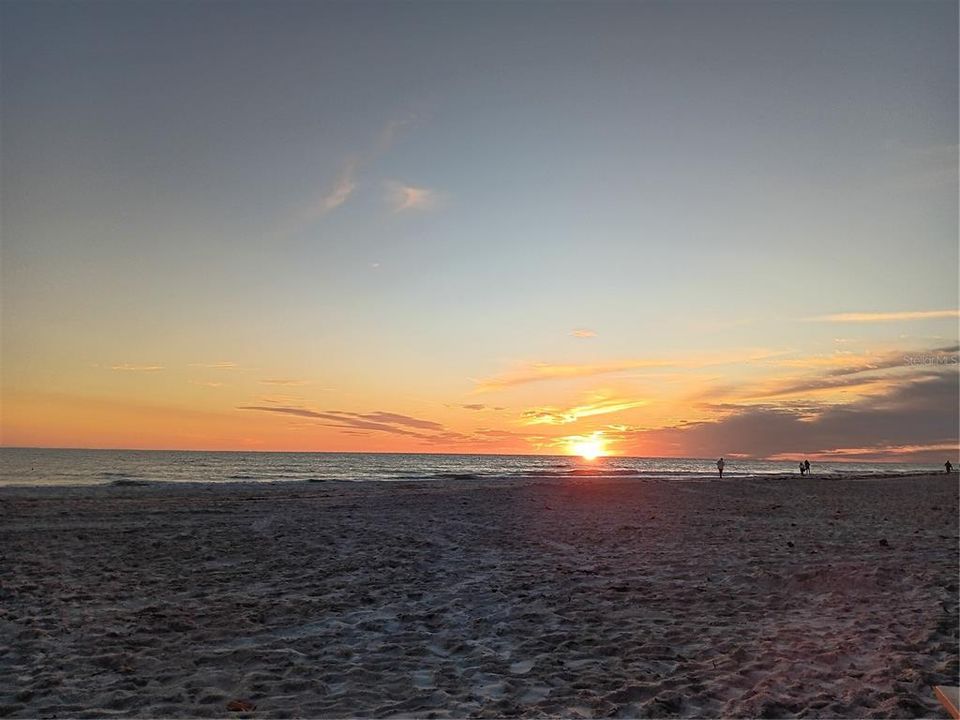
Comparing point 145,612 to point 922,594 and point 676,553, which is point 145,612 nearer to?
point 676,553

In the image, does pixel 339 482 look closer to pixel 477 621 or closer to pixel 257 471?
pixel 257 471

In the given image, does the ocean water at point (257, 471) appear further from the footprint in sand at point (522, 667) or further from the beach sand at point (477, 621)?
the footprint in sand at point (522, 667)

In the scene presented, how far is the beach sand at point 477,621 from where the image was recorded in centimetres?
612

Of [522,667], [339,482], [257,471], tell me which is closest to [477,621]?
[522,667]

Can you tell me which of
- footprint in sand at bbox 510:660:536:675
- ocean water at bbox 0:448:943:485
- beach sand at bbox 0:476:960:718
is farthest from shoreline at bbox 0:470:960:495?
footprint in sand at bbox 510:660:536:675

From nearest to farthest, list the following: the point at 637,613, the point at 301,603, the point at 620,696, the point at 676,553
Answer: the point at 620,696 < the point at 637,613 < the point at 301,603 < the point at 676,553

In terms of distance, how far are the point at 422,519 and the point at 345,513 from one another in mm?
3833

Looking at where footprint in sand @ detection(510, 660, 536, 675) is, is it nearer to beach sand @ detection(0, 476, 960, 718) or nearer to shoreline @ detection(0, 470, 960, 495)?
beach sand @ detection(0, 476, 960, 718)

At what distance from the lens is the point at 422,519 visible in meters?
21.6

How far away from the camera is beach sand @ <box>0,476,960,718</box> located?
6.12m

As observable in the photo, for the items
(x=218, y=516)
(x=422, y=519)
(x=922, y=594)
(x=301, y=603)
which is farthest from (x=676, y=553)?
(x=218, y=516)

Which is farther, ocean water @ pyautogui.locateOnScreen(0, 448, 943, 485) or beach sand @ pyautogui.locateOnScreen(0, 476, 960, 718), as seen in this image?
ocean water @ pyautogui.locateOnScreen(0, 448, 943, 485)

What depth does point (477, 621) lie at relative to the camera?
887cm

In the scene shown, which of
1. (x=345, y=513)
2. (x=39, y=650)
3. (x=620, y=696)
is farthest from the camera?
(x=345, y=513)
